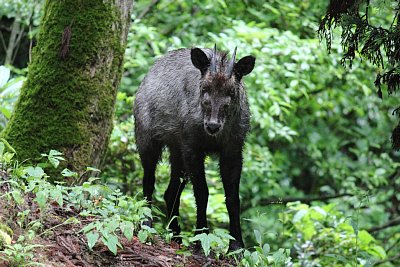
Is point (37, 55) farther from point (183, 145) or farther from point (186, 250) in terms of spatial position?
point (186, 250)

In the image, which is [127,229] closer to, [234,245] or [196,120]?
[234,245]

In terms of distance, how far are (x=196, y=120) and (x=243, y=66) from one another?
0.63 meters

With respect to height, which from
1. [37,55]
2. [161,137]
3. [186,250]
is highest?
[37,55]

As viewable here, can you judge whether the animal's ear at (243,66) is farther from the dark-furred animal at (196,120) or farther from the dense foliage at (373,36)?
the dense foliage at (373,36)

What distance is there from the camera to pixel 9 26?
42.1 ft

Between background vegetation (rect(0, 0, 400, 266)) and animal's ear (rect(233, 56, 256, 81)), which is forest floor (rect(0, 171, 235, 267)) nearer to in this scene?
background vegetation (rect(0, 0, 400, 266))

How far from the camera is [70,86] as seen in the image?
6.25 m

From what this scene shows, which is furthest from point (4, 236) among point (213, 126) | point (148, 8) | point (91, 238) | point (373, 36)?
point (148, 8)

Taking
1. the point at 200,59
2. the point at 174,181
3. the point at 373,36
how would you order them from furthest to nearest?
1. the point at 174,181
2. the point at 200,59
3. the point at 373,36

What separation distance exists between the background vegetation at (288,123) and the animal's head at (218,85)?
57.3 inches

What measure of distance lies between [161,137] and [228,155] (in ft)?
3.25

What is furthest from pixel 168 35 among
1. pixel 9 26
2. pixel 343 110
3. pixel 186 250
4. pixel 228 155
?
pixel 186 250

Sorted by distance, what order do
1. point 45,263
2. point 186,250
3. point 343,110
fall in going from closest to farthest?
point 45,263 < point 186,250 < point 343,110

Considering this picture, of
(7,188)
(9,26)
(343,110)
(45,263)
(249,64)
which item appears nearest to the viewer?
(45,263)
